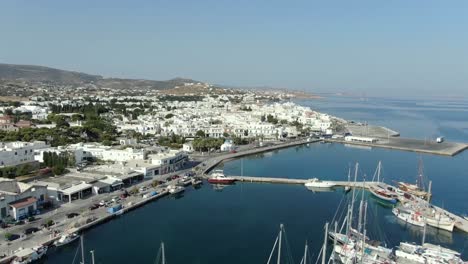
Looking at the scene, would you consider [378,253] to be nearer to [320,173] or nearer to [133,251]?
[133,251]

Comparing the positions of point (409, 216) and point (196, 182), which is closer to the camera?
point (409, 216)

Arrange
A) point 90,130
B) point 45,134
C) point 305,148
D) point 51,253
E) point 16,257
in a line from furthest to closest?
1. point 305,148
2. point 90,130
3. point 45,134
4. point 51,253
5. point 16,257

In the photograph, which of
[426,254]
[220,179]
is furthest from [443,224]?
[220,179]

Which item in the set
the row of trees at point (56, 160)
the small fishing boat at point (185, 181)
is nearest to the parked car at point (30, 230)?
the row of trees at point (56, 160)

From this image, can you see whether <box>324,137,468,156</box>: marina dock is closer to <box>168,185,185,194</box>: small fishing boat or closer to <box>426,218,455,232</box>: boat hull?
<box>426,218,455,232</box>: boat hull

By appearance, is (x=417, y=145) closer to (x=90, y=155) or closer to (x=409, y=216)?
(x=409, y=216)

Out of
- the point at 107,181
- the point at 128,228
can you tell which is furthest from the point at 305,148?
the point at 128,228

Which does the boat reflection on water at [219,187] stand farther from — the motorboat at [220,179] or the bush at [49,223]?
the bush at [49,223]
